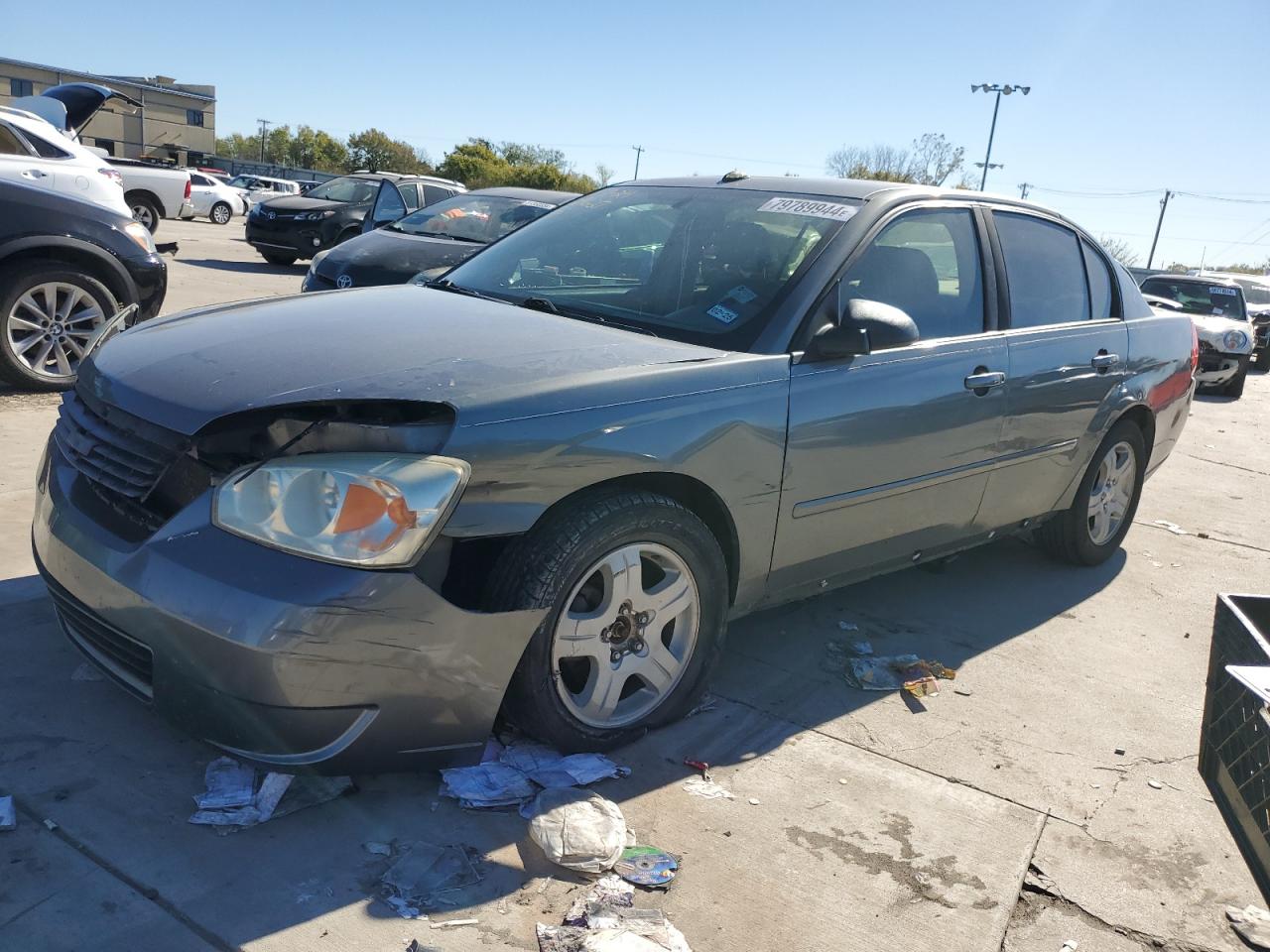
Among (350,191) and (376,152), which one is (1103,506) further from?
(376,152)

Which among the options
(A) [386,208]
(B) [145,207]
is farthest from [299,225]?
(B) [145,207]

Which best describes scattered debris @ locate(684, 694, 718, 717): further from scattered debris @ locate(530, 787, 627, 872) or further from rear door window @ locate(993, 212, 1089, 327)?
rear door window @ locate(993, 212, 1089, 327)

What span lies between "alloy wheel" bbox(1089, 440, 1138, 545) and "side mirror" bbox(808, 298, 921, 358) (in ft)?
6.98

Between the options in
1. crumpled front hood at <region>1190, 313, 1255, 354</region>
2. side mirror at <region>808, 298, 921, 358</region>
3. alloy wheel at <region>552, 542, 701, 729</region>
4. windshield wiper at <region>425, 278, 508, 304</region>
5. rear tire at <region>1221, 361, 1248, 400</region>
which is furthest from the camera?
rear tire at <region>1221, 361, 1248, 400</region>

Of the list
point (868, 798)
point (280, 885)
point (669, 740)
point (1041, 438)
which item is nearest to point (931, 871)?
point (868, 798)

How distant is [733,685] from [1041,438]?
5.92 feet

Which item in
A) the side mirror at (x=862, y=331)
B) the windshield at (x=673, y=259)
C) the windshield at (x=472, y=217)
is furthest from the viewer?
the windshield at (x=472, y=217)

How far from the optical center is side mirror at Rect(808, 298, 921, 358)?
3.40 metres

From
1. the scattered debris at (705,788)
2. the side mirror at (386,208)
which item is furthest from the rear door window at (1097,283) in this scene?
the side mirror at (386,208)

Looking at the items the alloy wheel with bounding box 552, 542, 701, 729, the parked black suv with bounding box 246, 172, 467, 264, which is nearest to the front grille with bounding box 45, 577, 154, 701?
the alloy wheel with bounding box 552, 542, 701, 729

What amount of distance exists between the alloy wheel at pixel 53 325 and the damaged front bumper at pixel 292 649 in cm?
432

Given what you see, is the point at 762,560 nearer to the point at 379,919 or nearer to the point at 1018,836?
the point at 1018,836

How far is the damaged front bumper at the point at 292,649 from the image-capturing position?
2.39m

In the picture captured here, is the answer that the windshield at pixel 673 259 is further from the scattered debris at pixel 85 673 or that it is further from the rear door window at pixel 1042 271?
the scattered debris at pixel 85 673
